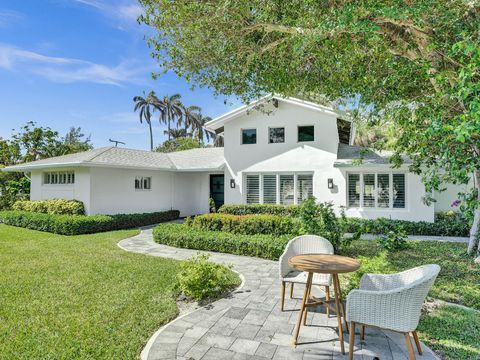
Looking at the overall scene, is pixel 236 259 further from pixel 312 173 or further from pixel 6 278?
pixel 312 173

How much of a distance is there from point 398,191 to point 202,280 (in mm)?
12555

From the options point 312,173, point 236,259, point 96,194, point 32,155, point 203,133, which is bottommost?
point 236,259

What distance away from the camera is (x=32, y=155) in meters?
26.9

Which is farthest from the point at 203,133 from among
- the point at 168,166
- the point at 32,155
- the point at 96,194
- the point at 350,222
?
the point at 350,222

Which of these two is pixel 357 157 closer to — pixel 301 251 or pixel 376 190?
pixel 376 190

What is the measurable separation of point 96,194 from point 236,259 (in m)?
10.3

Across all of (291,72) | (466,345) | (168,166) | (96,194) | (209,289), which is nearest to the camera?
(466,345)

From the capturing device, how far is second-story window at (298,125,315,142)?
1655cm

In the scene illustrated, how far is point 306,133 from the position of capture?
54.7ft

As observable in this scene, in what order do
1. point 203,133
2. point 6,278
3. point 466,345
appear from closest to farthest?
point 466,345
point 6,278
point 203,133

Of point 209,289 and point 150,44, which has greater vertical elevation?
point 150,44

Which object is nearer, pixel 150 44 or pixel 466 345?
pixel 466 345

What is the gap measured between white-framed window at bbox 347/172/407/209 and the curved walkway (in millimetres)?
10723

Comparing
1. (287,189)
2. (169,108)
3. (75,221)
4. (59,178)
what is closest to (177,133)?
(169,108)
